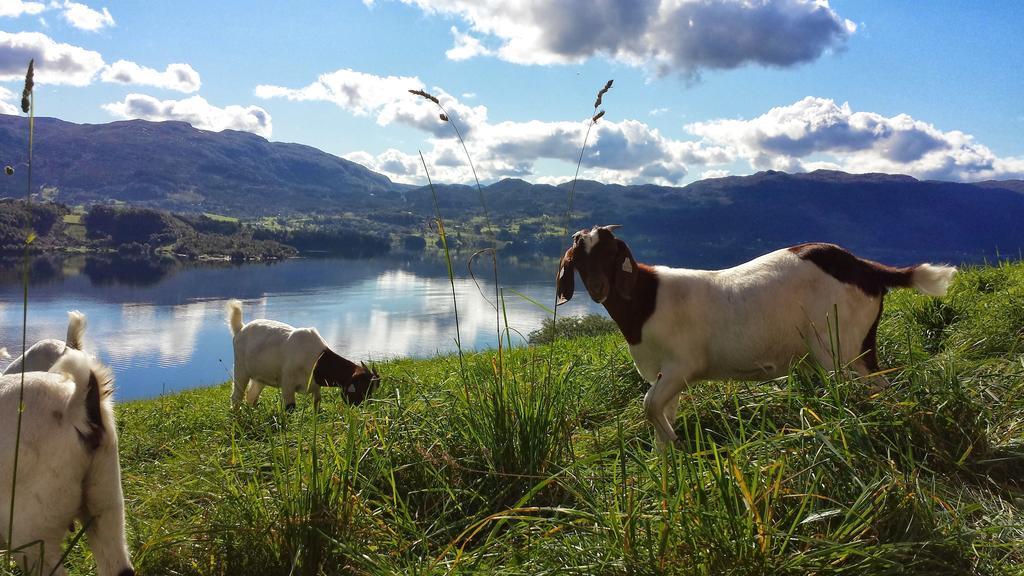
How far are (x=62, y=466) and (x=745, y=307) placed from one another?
4.79m

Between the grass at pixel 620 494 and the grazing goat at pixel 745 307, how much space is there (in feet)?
1.13

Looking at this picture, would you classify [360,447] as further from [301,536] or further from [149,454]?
[149,454]

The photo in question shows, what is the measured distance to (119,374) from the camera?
6262cm

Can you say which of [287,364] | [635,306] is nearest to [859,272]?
[635,306]

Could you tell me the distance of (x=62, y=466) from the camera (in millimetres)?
3154

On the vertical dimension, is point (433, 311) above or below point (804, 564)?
below

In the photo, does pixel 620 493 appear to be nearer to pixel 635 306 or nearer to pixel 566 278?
pixel 635 306

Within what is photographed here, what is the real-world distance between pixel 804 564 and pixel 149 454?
803 cm

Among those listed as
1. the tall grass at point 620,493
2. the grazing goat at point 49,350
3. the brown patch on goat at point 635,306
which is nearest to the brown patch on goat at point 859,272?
the tall grass at point 620,493

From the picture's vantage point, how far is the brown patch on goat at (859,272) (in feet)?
16.5

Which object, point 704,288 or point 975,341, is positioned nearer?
point 704,288

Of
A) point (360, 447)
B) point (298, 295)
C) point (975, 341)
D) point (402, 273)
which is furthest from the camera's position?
point (402, 273)

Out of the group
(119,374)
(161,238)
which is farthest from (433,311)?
(161,238)

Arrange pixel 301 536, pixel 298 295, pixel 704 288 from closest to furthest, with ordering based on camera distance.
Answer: pixel 301 536 < pixel 704 288 < pixel 298 295
